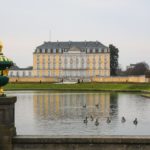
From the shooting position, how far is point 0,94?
893 centimetres

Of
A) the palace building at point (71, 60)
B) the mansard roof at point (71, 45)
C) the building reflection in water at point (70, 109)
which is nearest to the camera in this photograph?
the building reflection in water at point (70, 109)

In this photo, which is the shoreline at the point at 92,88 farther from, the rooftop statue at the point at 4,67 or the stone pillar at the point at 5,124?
the stone pillar at the point at 5,124

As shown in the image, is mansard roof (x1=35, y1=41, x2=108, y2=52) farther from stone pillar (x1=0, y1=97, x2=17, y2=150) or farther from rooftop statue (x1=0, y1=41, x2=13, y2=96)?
stone pillar (x1=0, y1=97, x2=17, y2=150)

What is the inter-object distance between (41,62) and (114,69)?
23.0 metres

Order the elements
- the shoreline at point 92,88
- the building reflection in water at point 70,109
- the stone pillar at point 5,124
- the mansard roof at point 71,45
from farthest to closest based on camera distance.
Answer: the mansard roof at point 71,45, the shoreline at point 92,88, the building reflection in water at point 70,109, the stone pillar at point 5,124

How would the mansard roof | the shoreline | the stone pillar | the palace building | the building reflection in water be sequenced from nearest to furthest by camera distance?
the stone pillar < the building reflection in water < the shoreline < the palace building < the mansard roof

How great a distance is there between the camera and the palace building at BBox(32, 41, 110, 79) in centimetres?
13375

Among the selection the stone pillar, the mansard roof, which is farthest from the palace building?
the stone pillar

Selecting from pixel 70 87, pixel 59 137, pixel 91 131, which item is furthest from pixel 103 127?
pixel 70 87

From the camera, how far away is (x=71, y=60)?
137 metres

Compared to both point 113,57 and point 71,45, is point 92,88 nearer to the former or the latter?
point 113,57

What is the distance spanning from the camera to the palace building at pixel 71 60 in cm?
13375

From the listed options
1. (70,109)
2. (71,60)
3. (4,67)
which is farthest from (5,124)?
(71,60)

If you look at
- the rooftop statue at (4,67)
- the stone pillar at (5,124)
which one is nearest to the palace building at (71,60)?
the rooftop statue at (4,67)
